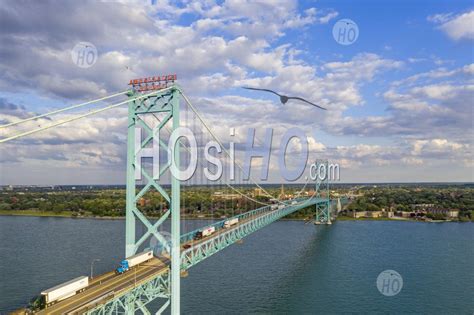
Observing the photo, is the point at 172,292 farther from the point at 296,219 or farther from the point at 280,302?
the point at 296,219

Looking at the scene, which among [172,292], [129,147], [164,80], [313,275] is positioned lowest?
[313,275]

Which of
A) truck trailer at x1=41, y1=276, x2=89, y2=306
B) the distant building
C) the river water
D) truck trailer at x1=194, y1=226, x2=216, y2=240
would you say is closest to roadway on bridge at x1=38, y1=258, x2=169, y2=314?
truck trailer at x1=41, y1=276, x2=89, y2=306

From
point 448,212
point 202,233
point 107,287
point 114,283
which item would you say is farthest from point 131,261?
point 448,212

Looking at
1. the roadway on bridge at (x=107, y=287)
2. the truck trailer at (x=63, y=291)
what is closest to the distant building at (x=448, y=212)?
the roadway on bridge at (x=107, y=287)

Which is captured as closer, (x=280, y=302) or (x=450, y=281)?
(x=280, y=302)

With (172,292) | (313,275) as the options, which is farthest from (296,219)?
(172,292)

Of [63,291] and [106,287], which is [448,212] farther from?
[63,291]
